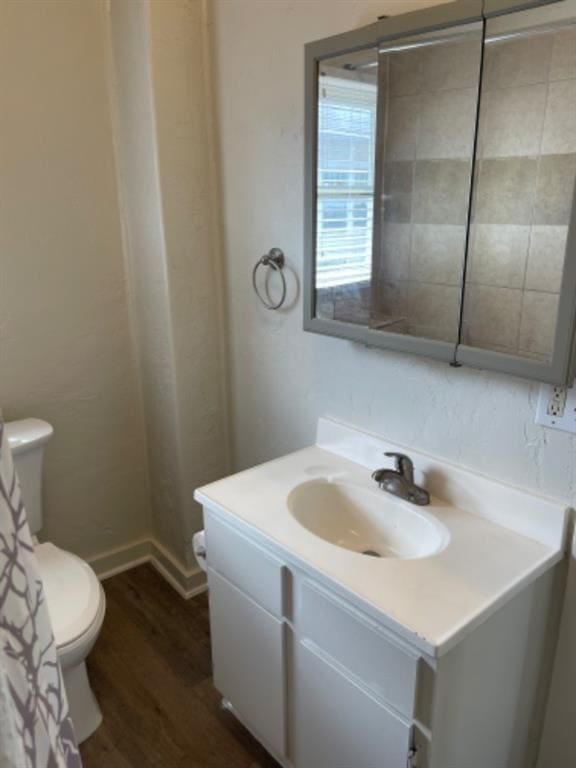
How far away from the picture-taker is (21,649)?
743 millimetres

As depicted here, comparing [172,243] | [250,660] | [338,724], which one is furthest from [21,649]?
[172,243]

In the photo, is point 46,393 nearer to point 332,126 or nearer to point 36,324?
point 36,324

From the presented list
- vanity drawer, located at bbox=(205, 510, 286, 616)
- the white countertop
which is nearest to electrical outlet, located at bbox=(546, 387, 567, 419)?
the white countertop

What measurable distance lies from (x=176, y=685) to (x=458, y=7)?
6.65ft

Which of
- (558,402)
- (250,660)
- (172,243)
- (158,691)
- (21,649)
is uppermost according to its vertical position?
(172,243)

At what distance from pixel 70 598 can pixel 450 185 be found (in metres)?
1.50

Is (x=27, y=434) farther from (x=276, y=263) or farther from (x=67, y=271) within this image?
(x=276, y=263)

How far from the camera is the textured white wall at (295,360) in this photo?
1.38 meters

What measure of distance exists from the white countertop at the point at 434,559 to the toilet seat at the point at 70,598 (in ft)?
1.59

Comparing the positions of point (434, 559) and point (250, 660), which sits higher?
point (434, 559)

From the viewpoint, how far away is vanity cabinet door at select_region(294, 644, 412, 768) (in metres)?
1.19

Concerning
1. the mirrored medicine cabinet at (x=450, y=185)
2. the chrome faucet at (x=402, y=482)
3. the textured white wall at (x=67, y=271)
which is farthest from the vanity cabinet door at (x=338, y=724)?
the textured white wall at (x=67, y=271)

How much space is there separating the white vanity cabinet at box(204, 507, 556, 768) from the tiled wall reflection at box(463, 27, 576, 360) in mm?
574

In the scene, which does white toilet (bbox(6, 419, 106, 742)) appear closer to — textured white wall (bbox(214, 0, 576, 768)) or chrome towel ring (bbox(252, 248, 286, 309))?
textured white wall (bbox(214, 0, 576, 768))
